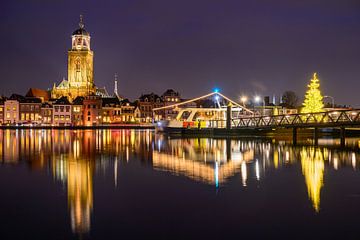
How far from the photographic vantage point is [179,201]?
14.6m

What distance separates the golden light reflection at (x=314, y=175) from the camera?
15.2 metres

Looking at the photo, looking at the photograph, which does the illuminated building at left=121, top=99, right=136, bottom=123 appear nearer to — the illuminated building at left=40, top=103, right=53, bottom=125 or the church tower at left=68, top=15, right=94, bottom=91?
the church tower at left=68, top=15, right=94, bottom=91

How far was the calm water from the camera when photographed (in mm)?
11148

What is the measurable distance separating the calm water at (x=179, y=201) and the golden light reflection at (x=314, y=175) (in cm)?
4

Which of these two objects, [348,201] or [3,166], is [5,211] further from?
[3,166]

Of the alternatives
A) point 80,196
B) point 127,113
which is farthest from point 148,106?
point 80,196

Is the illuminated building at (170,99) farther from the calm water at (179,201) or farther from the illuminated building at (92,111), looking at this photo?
the calm water at (179,201)

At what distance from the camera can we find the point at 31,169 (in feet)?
74.5

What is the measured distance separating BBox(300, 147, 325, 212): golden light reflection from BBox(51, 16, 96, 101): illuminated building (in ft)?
418

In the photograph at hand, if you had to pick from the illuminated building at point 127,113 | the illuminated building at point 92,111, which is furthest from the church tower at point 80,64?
the illuminated building at point 127,113

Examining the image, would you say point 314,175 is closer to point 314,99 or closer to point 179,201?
point 179,201

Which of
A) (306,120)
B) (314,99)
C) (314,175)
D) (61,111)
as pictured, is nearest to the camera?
(314,175)

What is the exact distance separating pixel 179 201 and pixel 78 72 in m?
144

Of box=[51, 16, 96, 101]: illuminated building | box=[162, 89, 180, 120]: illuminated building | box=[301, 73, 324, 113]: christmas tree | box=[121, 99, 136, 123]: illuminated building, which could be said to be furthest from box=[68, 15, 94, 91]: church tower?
box=[301, 73, 324, 113]: christmas tree
